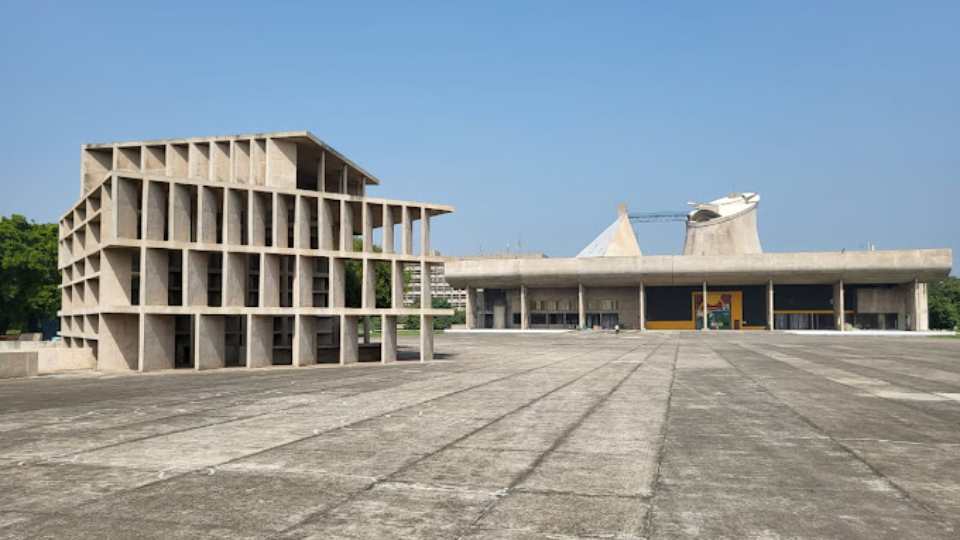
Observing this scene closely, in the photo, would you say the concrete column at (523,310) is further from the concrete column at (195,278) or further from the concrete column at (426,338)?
the concrete column at (195,278)

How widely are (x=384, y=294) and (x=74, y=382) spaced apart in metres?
53.9

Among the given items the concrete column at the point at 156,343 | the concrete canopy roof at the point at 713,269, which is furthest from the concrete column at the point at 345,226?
the concrete canopy roof at the point at 713,269

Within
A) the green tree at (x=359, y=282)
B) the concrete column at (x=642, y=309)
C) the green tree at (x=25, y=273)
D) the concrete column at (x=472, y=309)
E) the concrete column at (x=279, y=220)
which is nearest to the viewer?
the concrete column at (x=279, y=220)

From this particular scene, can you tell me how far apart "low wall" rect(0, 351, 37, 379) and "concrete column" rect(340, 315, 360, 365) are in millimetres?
15252

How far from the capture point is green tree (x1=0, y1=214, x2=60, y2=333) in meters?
69.2

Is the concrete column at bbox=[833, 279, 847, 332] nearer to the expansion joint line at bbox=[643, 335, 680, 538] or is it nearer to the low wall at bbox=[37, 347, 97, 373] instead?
the expansion joint line at bbox=[643, 335, 680, 538]

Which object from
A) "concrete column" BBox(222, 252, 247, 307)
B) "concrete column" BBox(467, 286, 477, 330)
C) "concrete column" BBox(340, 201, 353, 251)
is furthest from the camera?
"concrete column" BBox(467, 286, 477, 330)

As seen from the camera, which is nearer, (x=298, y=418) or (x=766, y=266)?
(x=298, y=418)

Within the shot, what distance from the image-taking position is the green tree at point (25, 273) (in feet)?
227

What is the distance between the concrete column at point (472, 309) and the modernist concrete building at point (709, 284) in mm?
224

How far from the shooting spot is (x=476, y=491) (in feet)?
33.2

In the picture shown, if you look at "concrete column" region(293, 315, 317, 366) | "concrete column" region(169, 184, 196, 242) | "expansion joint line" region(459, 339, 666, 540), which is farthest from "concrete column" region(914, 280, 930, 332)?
"concrete column" region(169, 184, 196, 242)

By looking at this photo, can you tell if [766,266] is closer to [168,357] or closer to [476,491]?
[168,357]

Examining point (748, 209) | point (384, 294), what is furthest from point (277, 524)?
point (748, 209)
